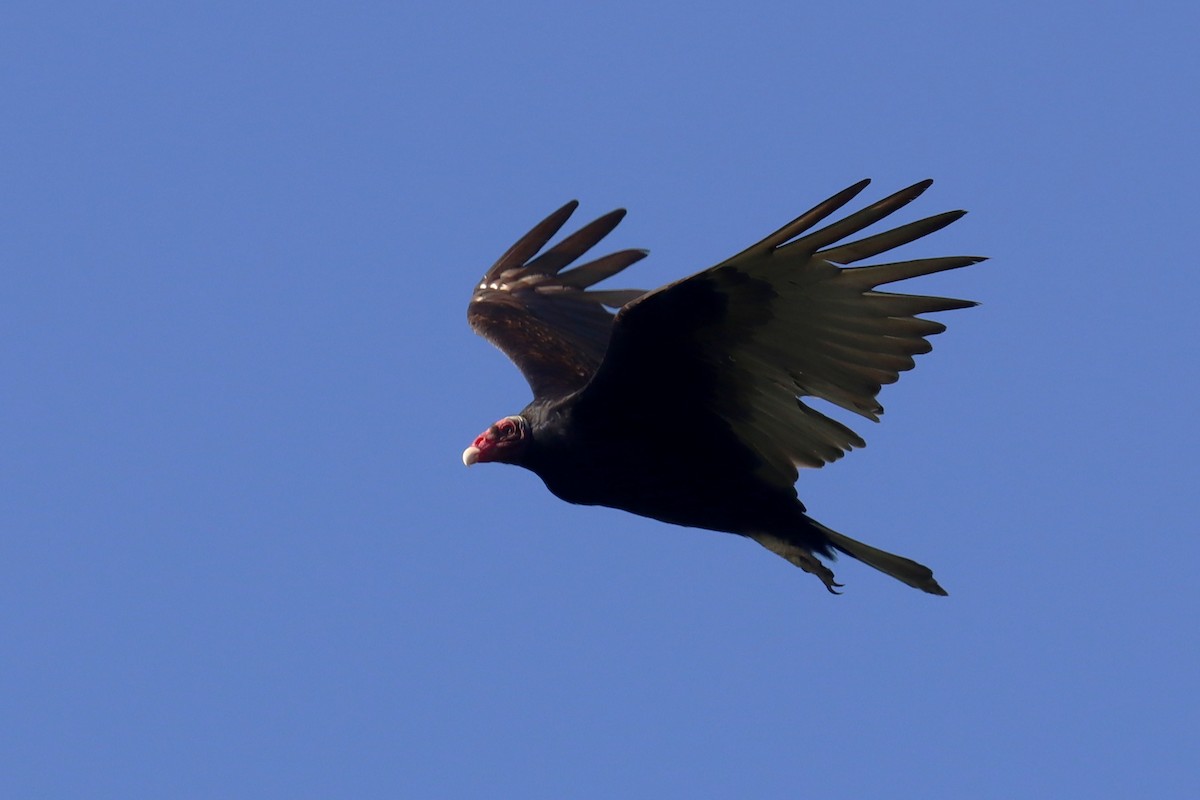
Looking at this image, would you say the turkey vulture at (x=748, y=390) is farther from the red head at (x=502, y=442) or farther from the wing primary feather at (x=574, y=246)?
the wing primary feather at (x=574, y=246)

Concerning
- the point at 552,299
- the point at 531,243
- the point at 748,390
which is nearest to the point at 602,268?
the point at 552,299

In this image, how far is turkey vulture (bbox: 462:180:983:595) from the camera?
5.74m

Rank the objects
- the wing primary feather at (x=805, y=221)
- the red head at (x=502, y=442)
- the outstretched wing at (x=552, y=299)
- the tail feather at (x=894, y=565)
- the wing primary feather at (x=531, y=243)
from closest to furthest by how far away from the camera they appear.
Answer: the wing primary feather at (x=805, y=221) < the tail feather at (x=894, y=565) < the red head at (x=502, y=442) < the outstretched wing at (x=552, y=299) < the wing primary feather at (x=531, y=243)

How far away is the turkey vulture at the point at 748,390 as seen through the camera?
574cm

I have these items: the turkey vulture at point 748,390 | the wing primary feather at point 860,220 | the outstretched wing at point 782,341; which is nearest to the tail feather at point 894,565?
the turkey vulture at point 748,390

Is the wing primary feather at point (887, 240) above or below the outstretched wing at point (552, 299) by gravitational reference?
below

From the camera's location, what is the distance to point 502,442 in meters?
6.87

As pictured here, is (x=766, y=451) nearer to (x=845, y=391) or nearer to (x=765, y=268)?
(x=845, y=391)

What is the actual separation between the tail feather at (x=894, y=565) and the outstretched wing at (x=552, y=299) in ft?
5.71

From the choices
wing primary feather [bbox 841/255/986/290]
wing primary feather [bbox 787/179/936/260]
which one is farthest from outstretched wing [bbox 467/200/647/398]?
wing primary feather [bbox 787/179/936/260]

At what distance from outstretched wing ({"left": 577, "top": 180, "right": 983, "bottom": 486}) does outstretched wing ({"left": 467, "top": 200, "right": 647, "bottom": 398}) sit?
5.43 ft

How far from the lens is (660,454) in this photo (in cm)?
639

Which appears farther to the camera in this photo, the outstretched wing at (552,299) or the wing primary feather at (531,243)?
the wing primary feather at (531,243)

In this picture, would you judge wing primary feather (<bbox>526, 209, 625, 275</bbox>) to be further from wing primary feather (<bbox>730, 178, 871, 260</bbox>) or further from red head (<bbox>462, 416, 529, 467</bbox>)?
wing primary feather (<bbox>730, 178, 871, 260</bbox>)
